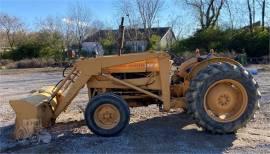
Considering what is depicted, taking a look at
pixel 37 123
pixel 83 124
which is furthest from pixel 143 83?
pixel 37 123

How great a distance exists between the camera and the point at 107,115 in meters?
6.54

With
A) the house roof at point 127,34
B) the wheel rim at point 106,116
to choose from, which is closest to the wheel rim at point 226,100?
the wheel rim at point 106,116

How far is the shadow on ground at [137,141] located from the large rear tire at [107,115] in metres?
0.15

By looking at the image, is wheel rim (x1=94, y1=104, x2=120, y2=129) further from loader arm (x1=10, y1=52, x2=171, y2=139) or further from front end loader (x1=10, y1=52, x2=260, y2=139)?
loader arm (x1=10, y1=52, x2=171, y2=139)

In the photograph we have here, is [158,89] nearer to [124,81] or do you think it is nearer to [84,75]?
[124,81]

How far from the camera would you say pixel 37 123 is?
652 cm

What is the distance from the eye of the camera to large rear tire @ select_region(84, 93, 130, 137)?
21.2ft

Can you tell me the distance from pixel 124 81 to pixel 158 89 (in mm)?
625

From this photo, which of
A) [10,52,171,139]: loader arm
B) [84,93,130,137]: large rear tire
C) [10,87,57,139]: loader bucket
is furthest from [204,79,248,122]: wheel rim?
[10,87,57,139]: loader bucket

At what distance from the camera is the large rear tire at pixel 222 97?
6.30m

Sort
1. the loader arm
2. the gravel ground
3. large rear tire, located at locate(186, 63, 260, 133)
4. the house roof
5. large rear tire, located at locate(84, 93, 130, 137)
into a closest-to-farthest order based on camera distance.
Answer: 1. the gravel ground
2. large rear tire, located at locate(186, 63, 260, 133)
3. large rear tire, located at locate(84, 93, 130, 137)
4. the loader arm
5. the house roof

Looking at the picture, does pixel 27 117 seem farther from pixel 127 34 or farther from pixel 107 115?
pixel 127 34

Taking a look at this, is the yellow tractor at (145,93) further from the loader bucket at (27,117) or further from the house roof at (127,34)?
the house roof at (127,34)

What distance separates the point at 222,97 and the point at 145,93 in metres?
1.34
